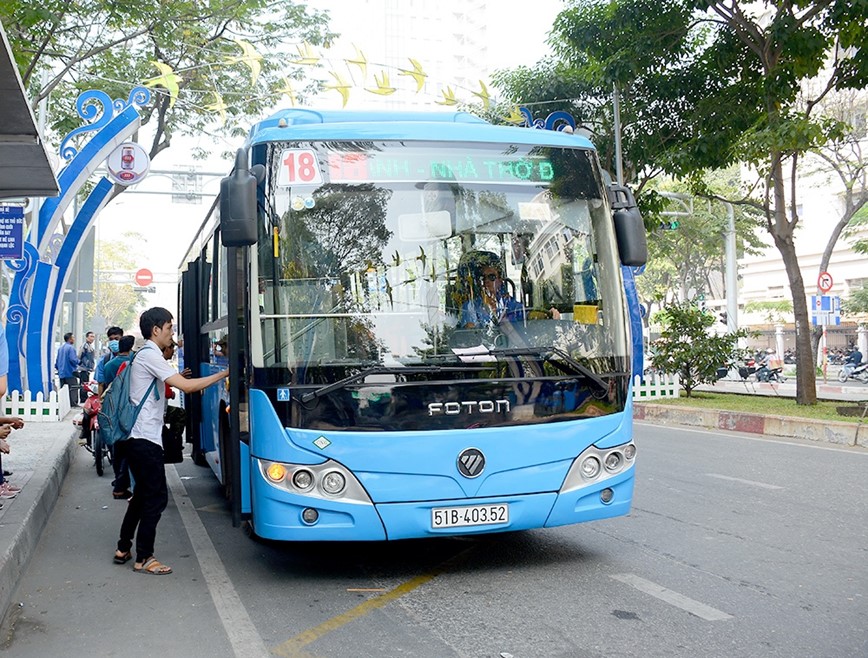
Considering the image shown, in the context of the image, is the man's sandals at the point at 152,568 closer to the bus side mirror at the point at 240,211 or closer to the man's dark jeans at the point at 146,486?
the man's dark jeans at the point at 146,486

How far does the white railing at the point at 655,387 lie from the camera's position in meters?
21.5

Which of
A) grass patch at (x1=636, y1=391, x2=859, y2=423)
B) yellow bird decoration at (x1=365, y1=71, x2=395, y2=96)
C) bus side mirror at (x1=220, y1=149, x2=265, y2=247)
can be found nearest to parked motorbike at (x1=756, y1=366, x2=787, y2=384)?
grass patch at (x1=636, y1=391, x2=859, y2=423)

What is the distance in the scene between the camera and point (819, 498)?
8.91m

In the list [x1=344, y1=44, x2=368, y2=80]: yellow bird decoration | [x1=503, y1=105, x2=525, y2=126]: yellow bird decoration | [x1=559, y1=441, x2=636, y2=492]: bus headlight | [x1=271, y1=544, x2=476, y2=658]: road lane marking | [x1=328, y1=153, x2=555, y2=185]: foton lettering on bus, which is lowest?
[x1=271, y1=544, x2=476, y2=658]: road lane marking

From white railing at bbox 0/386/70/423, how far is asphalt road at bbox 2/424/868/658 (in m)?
10.5

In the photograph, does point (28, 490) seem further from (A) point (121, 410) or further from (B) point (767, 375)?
(B) point (767, 375)

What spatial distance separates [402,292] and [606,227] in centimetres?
150

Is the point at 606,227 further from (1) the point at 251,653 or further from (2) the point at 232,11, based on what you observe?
(2) the point at 232,11

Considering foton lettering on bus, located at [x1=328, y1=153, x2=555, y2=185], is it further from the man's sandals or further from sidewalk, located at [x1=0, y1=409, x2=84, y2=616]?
sidewalk, located at [x1=0, y1=409, x2=84, y2=616]

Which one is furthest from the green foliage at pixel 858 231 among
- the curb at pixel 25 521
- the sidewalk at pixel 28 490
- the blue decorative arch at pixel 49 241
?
the curb at pixel 25 521

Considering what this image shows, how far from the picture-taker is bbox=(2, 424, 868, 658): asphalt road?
4883mm

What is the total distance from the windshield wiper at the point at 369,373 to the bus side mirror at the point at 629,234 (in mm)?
1517

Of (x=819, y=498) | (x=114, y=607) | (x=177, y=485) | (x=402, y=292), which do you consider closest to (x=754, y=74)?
(x=819, y=498)

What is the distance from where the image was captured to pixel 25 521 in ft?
23.8
